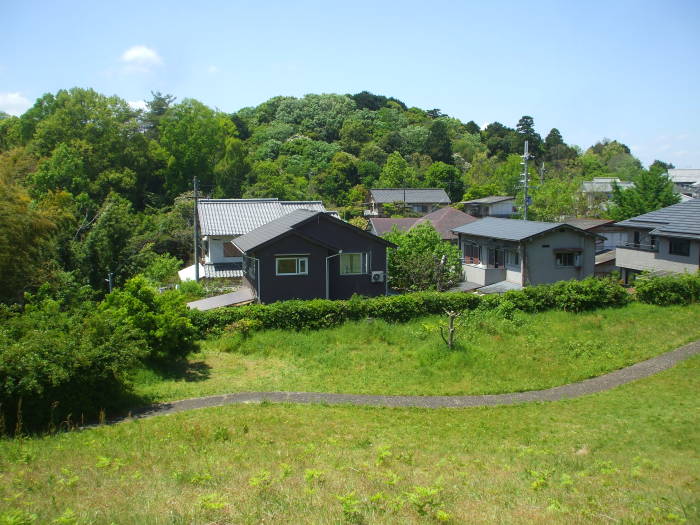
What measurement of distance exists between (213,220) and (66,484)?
26559 millimetres

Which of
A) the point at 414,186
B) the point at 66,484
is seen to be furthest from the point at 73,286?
the point at 414,186

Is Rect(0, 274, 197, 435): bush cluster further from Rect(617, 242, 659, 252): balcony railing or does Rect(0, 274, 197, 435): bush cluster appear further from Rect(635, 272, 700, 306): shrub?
Rect(617, 242, 659, 252): balcony railing

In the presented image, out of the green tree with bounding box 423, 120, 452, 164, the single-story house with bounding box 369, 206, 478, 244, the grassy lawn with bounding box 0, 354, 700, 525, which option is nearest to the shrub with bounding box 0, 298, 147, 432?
the grassy lawn with bounding box 0, 354, 700, 525

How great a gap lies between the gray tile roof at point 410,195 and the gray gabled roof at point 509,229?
2772 centimetres

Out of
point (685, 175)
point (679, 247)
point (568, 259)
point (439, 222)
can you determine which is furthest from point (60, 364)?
point (685, 175)

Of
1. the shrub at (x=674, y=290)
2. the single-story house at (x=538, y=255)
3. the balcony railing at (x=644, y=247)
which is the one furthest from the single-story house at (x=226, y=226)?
the balcony railing at (x=644, y=247)

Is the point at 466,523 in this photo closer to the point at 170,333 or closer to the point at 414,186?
the point at 170,333

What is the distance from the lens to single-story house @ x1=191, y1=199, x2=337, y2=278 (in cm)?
3162

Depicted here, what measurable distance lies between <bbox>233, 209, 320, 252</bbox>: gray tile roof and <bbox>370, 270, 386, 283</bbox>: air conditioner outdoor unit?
397 centimetres

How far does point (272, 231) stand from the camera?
Result: 25469mm

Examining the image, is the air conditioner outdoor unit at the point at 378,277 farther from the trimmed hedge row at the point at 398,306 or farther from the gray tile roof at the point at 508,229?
the gray tile roof at the point at 508,229

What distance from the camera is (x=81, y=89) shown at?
173 feet

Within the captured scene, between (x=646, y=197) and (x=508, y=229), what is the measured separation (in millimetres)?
20834

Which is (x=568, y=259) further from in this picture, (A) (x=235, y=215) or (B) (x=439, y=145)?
(B) (x=439, y=145)
